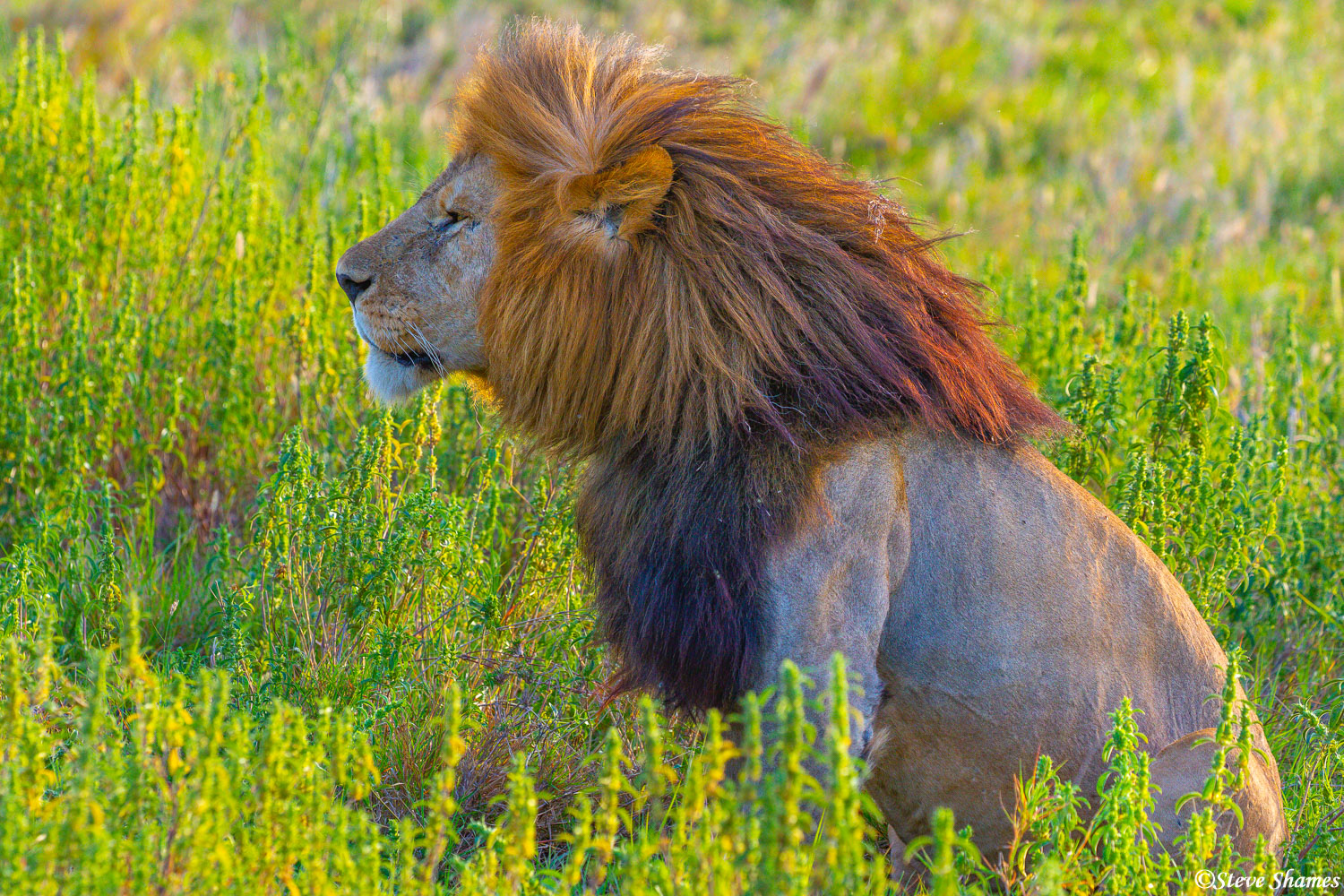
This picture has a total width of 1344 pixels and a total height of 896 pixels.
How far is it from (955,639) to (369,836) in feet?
3.88

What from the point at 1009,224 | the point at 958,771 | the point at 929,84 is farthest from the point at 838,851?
the point at 929,84

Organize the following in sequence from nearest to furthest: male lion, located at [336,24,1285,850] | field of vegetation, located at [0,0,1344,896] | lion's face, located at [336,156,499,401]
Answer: field of vegetation, located at [0,0,1344,896]
male lion, located at [336,24,1285,850]
lion's face, located at [336,156,499,401]

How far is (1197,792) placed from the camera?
2.46 metres

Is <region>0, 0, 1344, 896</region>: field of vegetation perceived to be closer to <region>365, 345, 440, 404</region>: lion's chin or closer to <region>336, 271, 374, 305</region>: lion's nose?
<region>365, 345, 440, 404</region>: lion's chin

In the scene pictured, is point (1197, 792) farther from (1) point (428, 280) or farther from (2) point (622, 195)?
(1) point (428, 280)

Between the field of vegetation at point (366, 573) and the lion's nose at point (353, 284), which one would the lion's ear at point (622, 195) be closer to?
the lion's nose at point (353, 284)

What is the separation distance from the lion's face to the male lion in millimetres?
73

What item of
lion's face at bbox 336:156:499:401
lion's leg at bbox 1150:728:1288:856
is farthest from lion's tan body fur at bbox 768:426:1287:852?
lion's face at bbox 336:156:499:401

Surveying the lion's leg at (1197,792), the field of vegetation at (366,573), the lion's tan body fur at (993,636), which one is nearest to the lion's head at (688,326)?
the lion's tan body fur at (993,636)

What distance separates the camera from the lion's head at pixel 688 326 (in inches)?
97.3

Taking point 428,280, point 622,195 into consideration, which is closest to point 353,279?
point 428,280

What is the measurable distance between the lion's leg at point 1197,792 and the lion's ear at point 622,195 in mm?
1449

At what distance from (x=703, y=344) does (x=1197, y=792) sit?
49.4 inches

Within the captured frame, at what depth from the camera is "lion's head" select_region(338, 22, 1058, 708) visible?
8.11 ft
